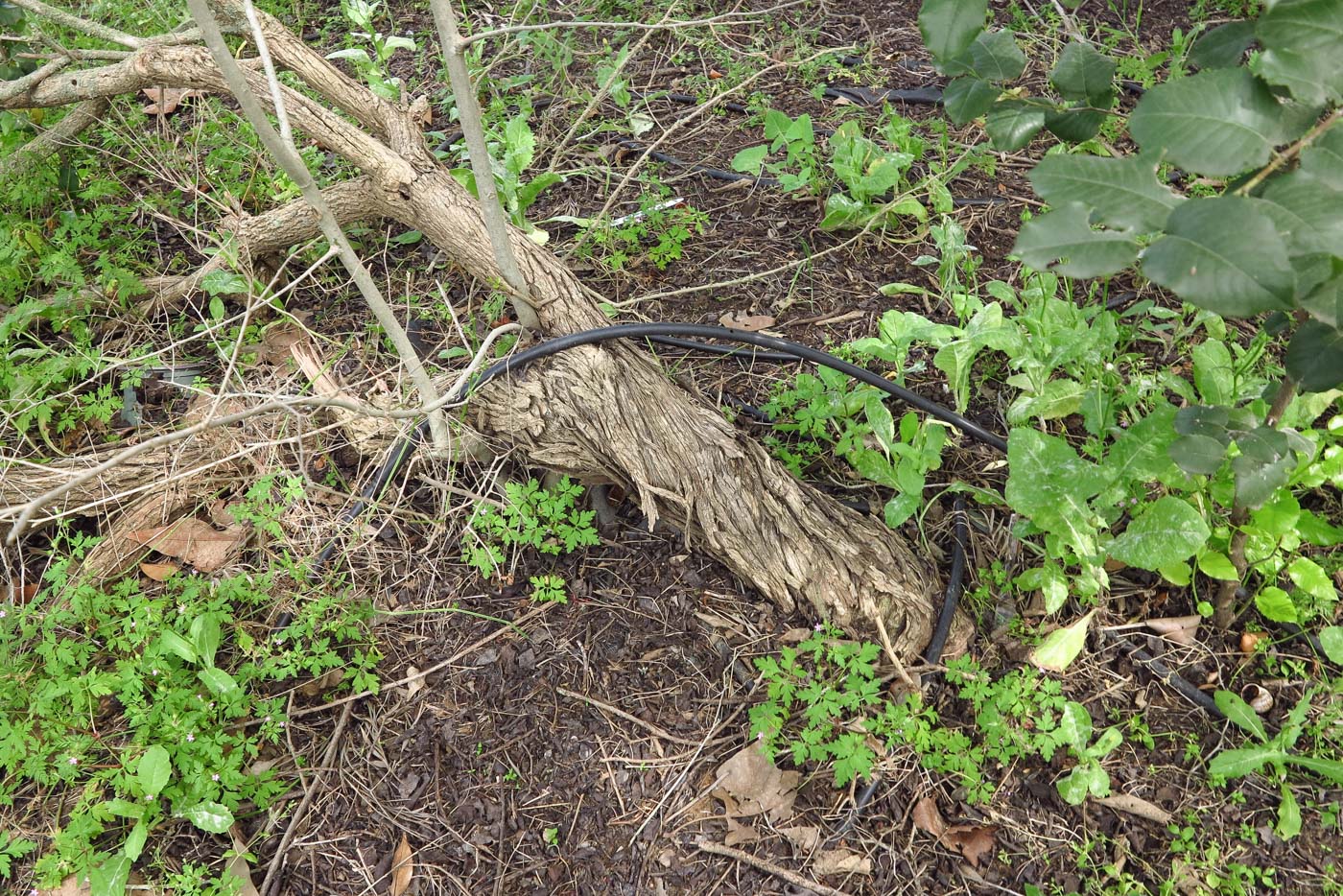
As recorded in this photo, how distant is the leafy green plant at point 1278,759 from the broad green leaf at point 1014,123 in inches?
46.8

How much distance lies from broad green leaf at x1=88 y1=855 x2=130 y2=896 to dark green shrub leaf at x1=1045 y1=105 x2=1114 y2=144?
217 centimetres

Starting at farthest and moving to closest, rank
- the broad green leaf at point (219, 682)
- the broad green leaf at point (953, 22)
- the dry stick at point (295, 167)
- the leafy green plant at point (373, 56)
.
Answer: the leafy green plant at point (373, 56)
the broad green leaf at point (219, 682)
the dry stick at point (295, 167)
the broad green leaf at point (953, 22)

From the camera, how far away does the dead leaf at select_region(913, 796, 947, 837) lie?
170cm

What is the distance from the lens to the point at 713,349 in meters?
2.35

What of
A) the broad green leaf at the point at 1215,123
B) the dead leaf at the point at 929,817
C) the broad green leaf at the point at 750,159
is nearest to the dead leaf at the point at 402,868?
the dead leaf at the point at 929,817

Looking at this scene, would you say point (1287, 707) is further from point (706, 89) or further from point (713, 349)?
point (706, 89)

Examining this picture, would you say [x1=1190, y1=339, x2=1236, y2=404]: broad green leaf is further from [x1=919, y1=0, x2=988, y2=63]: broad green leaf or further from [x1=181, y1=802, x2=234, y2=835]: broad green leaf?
[x1=181, y1=802, x2=234, y2=835]: broad green leaf

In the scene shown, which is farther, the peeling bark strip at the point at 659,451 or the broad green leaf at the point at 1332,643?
the peeling bark strip at the point at 659,451

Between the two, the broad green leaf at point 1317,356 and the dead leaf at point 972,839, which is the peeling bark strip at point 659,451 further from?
the broad green leaf at point 1317,356

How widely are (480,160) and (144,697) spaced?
55.4 inches

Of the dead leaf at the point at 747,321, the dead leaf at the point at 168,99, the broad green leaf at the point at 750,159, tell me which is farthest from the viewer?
the dead leaf at the point at 168,99

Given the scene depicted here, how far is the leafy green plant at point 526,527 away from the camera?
2059mm

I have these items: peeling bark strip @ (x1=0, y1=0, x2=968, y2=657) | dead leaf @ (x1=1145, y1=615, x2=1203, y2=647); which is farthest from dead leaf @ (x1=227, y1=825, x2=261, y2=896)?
dead leaf @ (x1=1145, y1=615, x2=1203, y2=647)

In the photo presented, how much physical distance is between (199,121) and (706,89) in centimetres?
197
